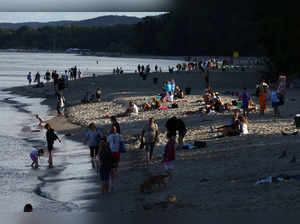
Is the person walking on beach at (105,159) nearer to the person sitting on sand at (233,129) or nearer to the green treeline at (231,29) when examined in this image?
the green treeline at (231,29)

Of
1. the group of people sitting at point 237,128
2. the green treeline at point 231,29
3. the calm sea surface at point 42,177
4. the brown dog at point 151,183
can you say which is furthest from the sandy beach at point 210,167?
the green treeline at point 231,29

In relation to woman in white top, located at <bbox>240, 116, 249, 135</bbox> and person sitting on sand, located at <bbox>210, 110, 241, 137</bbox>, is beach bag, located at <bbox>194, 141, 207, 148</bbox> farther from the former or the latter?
woman in white top, located at <bbox>240, 116, 249, 135</bbox>

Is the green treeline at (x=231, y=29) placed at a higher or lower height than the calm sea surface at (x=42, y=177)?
higher

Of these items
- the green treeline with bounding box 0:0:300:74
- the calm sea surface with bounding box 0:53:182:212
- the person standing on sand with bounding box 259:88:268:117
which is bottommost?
the calm sea surface with bounding box 0:53:182:212

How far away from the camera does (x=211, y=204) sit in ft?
A: 30.0

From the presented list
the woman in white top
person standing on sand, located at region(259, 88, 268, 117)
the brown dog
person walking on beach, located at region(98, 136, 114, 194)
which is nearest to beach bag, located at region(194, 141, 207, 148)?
the woman in white top

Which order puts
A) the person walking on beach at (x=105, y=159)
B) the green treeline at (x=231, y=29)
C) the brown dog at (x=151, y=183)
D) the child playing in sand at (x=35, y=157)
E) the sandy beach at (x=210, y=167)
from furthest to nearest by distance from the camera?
the child playing in sand at (x=35, y=157) → the brown dog at (x=151, y=183) → the person walking on beach at (x=105, y=159) → the sandy beach at (x=210, y=167) → the green treeline at (x=231, y=29)

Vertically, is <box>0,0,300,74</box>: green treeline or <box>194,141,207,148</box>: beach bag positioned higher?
<box>0,0,300,74</box>: green treeline

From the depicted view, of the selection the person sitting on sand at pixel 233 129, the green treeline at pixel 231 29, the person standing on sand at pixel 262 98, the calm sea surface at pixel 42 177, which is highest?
the green treeline at pixel 231 29

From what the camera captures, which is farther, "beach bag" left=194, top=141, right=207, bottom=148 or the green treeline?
"beach bag" left=194, top=141, right=207, bottom=148

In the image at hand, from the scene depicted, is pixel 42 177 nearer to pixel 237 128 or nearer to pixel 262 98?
pixel 237 128

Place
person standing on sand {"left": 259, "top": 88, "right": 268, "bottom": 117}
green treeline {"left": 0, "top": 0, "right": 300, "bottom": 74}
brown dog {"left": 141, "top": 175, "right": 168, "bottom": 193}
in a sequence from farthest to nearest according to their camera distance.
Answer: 1. person standing on sand {"left": 259, "top": 88, "right": 268, "bottom": 117}
2. brown dog {"left": 141, "top": 175, "right": 168, "bottom": 193}
3. green treeline {"left": 0, "top": 0, "right": 300, "bottom": 74}

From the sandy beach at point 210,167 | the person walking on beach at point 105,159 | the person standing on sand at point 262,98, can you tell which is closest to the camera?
the sandy beach at point 210,167

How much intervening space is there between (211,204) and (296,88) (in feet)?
103
